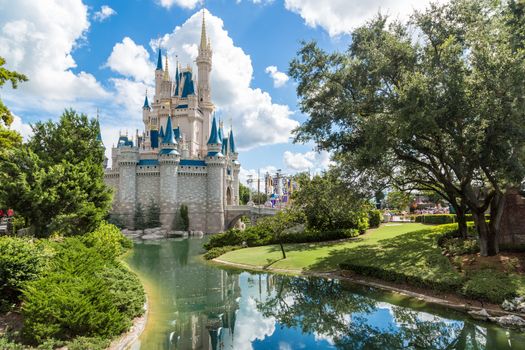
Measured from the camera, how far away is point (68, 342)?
27.2ft

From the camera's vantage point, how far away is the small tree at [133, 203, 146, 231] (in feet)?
161

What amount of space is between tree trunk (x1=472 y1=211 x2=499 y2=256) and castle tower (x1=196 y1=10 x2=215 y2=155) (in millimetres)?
54209

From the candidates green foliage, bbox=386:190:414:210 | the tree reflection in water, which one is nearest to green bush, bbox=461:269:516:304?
the tree reflection in water

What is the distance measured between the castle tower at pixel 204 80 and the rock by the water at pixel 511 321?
5800cm

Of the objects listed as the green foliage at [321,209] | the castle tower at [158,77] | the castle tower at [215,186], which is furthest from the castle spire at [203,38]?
the green foliage at [321,209]

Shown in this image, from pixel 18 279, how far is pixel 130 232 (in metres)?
40.0

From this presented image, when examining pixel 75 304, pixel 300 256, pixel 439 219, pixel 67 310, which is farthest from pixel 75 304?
pixel 439 219

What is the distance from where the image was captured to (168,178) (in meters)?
51.1

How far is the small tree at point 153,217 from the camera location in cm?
4947

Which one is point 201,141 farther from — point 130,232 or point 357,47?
point 357,47

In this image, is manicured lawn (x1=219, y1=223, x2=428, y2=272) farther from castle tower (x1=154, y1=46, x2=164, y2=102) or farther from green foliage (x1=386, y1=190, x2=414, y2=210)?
castle tower (x1=154, y1=46, x2=164, y2=102)

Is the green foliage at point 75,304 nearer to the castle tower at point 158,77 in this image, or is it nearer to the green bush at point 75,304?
the green bush at point 75,304

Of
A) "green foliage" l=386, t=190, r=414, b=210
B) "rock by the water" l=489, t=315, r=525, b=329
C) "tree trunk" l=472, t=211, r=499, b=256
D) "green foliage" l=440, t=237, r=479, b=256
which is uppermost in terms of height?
"green foliage" l=386, t=190, r=414, b=210

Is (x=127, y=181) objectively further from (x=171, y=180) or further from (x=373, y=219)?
(x=373, y=219)
